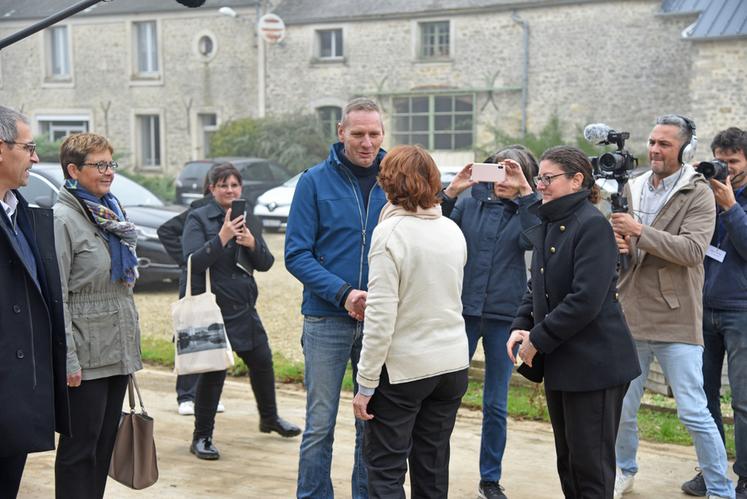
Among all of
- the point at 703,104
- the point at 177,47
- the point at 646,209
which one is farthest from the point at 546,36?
the point at 646,209

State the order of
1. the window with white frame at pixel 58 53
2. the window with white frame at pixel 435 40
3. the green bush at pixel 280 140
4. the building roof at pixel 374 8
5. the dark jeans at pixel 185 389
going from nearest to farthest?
the dark jeans at pixel 185 389
the building roof at pixel 374 8
the green bush at pixel 280 140
the window with white frame at pixel 435 40
the window with white frame at pixel 58 53

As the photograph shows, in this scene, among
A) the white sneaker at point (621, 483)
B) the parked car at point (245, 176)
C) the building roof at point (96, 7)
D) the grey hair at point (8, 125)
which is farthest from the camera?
the building roof at point (96, 7)

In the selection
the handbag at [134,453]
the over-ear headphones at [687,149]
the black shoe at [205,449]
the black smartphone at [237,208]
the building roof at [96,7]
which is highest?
the building roof at [96,7]

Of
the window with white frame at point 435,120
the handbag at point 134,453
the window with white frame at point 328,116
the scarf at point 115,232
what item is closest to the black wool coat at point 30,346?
the scarf at point 115,232

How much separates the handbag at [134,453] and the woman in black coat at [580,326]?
1877 mm

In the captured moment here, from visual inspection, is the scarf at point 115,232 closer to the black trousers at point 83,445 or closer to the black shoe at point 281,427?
the black trousers at point 83,445

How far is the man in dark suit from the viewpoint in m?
3.39

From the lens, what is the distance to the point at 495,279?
5.30 meters

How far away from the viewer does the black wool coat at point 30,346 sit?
3.38m

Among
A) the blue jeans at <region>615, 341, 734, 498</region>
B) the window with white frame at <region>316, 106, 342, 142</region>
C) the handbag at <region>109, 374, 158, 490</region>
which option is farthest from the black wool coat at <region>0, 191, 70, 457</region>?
the window with white frame at <region>316, 106, 342, 142</region>

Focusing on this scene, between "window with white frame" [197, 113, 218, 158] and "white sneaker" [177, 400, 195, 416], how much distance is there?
91.2 ft

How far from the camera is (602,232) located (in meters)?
4.14

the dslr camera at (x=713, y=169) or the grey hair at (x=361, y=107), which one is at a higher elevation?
the grey hair at (x=361, y=107)

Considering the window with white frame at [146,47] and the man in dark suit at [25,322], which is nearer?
the man in dark suit at [25,322]
